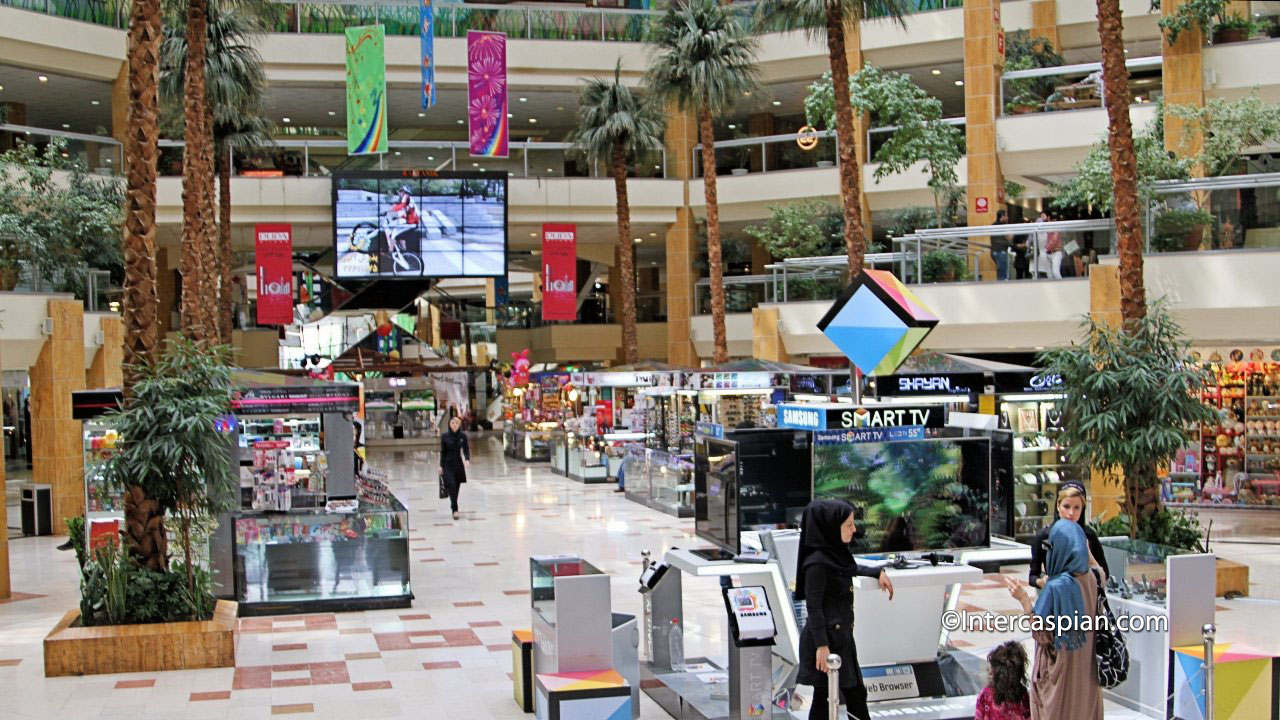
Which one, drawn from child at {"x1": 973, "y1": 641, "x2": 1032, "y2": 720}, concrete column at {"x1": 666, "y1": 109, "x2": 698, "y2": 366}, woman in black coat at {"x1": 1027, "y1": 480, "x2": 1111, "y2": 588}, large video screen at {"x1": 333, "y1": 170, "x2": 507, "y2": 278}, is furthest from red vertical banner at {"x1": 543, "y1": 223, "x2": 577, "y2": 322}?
child at {"x1": 973, "y1": 641, "x2": 1032, "y2": 720}

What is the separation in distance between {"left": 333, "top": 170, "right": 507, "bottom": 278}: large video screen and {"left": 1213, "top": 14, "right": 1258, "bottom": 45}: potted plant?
15.7 metres

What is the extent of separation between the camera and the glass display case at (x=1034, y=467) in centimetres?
1599

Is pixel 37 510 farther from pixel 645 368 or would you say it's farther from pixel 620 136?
pixel 620 136

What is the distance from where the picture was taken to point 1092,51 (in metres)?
31.5

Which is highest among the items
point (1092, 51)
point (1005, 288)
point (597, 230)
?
point (1092, 51)

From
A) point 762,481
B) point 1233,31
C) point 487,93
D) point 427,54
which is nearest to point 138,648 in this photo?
point 762,481

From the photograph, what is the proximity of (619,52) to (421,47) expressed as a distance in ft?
17.4

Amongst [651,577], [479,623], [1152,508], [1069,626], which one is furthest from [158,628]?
[1152,508]

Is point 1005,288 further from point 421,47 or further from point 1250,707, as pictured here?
point 421,47

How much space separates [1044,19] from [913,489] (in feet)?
76.8

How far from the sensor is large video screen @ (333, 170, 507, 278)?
3102 centimetres

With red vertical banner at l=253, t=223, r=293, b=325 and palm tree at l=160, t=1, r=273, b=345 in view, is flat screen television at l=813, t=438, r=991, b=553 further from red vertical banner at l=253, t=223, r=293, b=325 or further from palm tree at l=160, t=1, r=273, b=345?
red vertical banner at l=253, t=223, r=293, b=325

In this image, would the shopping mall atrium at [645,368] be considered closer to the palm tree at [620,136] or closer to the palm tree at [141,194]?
the palm tree at [141,194]

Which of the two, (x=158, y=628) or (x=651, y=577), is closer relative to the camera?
(x=651, y=577)
